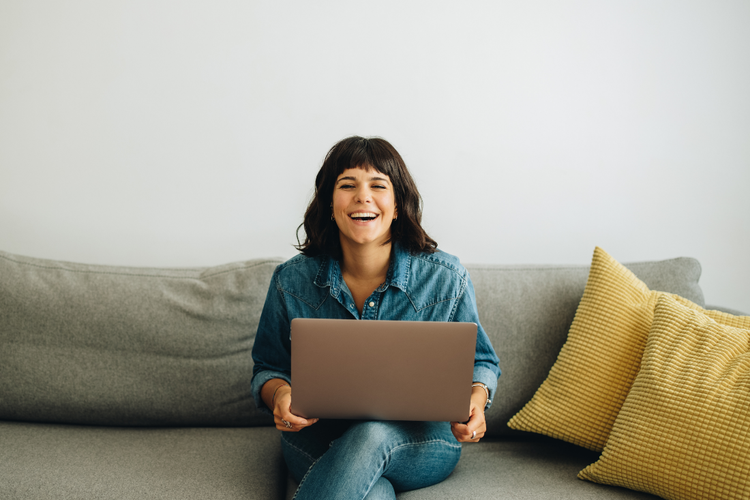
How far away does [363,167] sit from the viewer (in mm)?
1219

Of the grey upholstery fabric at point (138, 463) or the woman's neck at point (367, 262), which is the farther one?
the woman's neck at point (367, 262)

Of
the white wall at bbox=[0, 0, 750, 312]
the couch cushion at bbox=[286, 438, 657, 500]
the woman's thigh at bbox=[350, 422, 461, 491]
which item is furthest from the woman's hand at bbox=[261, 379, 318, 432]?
the white wall at bbox=[0, 0, 750, 312]

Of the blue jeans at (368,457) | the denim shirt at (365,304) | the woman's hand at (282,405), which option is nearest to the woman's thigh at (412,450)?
the blue jeans at (368,457)

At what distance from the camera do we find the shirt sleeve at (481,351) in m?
1.20

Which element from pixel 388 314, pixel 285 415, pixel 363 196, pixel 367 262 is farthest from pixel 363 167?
pixel 285 415

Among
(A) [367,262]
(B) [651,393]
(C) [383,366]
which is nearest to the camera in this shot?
(C) [383,366]

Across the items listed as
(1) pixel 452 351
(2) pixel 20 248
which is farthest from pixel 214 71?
(1) pixel 452 351

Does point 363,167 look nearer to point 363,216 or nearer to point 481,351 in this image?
point 363,216

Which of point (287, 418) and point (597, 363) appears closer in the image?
point (287, 418)

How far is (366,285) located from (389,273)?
7 cm

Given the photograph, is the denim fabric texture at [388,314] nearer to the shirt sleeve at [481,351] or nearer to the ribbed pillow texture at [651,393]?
the shirt sleeve at [481,351]

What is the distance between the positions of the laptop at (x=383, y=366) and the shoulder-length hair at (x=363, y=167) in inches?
15.9

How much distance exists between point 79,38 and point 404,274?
136cm

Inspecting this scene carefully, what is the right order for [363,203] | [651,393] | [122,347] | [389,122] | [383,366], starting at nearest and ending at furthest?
1. [383,366]
2. [651,393]
3. [363,203]
4. [122,347]
5. [389,122]
